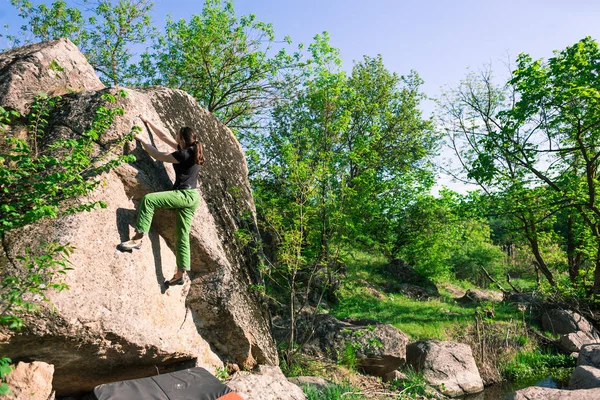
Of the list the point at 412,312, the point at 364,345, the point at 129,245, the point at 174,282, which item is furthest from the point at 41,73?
the point at 412,312

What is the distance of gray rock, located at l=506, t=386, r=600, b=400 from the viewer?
6.61 metres

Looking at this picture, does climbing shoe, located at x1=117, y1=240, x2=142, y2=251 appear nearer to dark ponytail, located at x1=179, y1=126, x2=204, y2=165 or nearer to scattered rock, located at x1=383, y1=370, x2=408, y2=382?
dark ponytail, located at x1=179, y1=126, x2=204, y2=165

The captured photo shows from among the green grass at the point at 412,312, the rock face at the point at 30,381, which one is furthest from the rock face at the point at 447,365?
the rock face at the point at 30,381

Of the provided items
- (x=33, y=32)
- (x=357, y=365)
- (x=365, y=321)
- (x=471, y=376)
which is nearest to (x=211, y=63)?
(x=33, y=32)

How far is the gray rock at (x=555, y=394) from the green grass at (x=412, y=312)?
14.9 feet

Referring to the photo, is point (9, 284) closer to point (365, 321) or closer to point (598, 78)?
point (365, 321)

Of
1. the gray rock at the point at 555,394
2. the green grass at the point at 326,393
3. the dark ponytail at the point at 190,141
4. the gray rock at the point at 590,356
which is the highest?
the dark ponytail at the point at 190,141

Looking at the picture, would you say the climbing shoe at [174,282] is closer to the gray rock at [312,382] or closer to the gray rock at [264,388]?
the gray rock at [264,388]

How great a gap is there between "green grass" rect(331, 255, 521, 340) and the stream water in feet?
6.61

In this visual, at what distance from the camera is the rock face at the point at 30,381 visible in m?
4.32

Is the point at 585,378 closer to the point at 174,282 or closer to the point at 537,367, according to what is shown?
the point at 537,367

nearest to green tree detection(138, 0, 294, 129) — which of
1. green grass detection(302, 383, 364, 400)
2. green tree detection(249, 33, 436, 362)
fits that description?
green tree detection(249, 33, 436, 362)

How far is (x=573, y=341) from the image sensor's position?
12.5 metres

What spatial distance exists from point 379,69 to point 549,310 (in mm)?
12743
